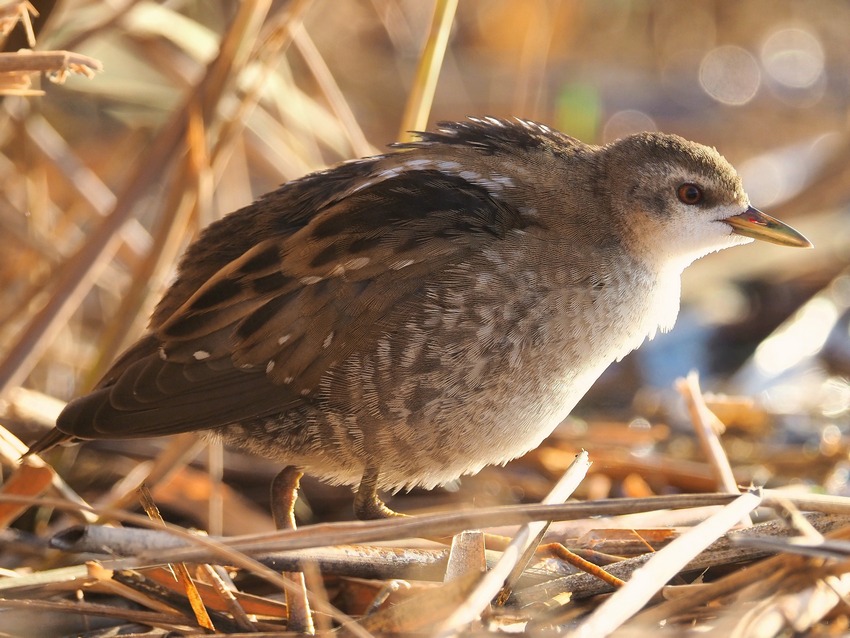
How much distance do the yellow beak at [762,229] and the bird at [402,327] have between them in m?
0.04

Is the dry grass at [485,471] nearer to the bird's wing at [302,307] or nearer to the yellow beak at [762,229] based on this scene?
the bird's wing at [302,307]

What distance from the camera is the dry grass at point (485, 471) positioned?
2.22 meters

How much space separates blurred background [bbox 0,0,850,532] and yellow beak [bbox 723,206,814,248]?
36.3 inches

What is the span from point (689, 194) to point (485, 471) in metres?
1.38

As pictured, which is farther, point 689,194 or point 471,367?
point 689,194

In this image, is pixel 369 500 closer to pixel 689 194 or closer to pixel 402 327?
pixel 402 327

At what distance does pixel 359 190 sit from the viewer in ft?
9.68

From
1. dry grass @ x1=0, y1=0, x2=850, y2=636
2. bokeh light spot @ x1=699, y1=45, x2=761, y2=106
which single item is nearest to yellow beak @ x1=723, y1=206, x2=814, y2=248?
dry grass @ x1=0, y1=0, x2=850, y2=636

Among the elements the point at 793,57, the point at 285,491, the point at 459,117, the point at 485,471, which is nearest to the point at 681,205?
the point at 485,471

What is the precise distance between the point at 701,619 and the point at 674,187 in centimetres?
142

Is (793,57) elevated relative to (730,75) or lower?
elevated

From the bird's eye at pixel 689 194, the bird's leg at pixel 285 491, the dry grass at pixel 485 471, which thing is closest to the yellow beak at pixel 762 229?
the bird's eye at pixel 689 194

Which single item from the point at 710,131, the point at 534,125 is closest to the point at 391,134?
the point at 710,131

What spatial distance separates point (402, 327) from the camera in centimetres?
281
